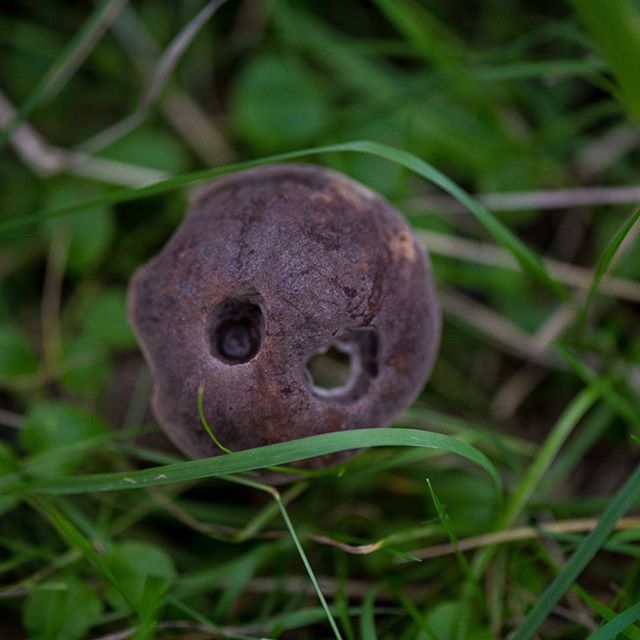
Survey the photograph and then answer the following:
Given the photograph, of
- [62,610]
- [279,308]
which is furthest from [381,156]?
[62,610]

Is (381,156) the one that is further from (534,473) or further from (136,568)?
(136,568)

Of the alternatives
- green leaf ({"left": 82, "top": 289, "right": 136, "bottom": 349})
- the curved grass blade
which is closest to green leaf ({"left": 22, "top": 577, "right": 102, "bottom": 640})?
green leaf ({"left": 82, "top": 289, "right": 136, "bottom": 349})

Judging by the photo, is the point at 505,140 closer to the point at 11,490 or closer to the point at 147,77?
the point at 147,77

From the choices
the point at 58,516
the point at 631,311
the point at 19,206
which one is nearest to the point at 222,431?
the point at 58,516

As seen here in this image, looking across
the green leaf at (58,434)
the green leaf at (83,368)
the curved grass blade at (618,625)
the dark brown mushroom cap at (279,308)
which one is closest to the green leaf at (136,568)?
the green leaf at (58,434)

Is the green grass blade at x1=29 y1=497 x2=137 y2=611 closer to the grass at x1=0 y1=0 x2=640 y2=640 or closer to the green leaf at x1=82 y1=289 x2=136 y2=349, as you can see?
the grass at x1=0 y1=0 x2=640 y2=640

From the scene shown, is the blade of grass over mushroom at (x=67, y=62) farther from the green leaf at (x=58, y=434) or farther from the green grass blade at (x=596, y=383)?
the green grass blade at (x=596, y=383)
